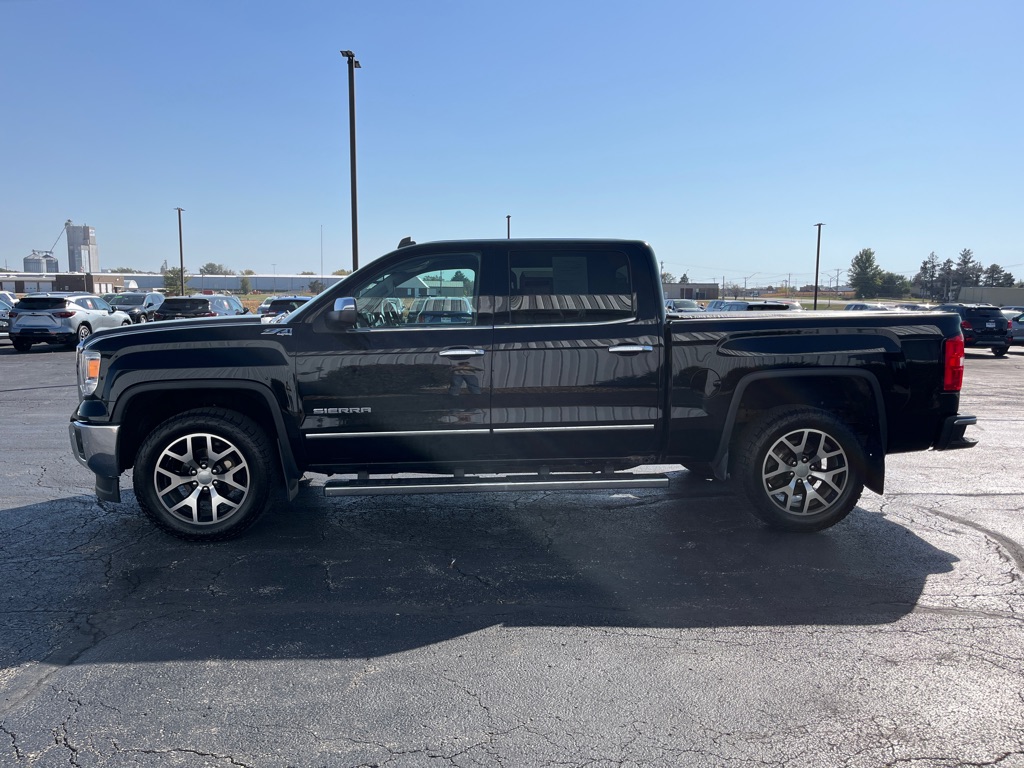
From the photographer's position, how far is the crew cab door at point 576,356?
16.9ft

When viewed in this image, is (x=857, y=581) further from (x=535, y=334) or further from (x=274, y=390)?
(x=274, y=390)

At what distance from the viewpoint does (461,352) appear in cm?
507

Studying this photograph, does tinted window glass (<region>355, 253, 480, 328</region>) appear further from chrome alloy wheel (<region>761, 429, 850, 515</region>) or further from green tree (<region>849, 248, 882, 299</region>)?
green tree (<region>849, 248, 882, 299</region>)

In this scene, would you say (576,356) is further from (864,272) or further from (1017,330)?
(864,272)

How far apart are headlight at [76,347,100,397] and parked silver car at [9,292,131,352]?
18.6 metres

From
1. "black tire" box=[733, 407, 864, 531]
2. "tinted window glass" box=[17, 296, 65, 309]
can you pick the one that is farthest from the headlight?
"tinted window glass" box=[17, 296, 65, 309]

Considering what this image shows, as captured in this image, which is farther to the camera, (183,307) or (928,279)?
(928,279)

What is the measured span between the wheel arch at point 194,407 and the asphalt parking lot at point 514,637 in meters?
0.58

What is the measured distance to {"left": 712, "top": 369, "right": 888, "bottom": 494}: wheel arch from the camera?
5.32 m

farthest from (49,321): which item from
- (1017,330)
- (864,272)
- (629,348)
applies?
(864,272)

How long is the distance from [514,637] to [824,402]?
3028 mm

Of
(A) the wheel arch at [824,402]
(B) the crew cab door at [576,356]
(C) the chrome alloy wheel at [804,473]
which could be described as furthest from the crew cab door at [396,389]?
(C) the chrome alloy wheel at [804,473]

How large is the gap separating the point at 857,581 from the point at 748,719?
184 cm

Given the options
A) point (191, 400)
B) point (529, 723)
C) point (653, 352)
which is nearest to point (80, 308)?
point (191, 400)
